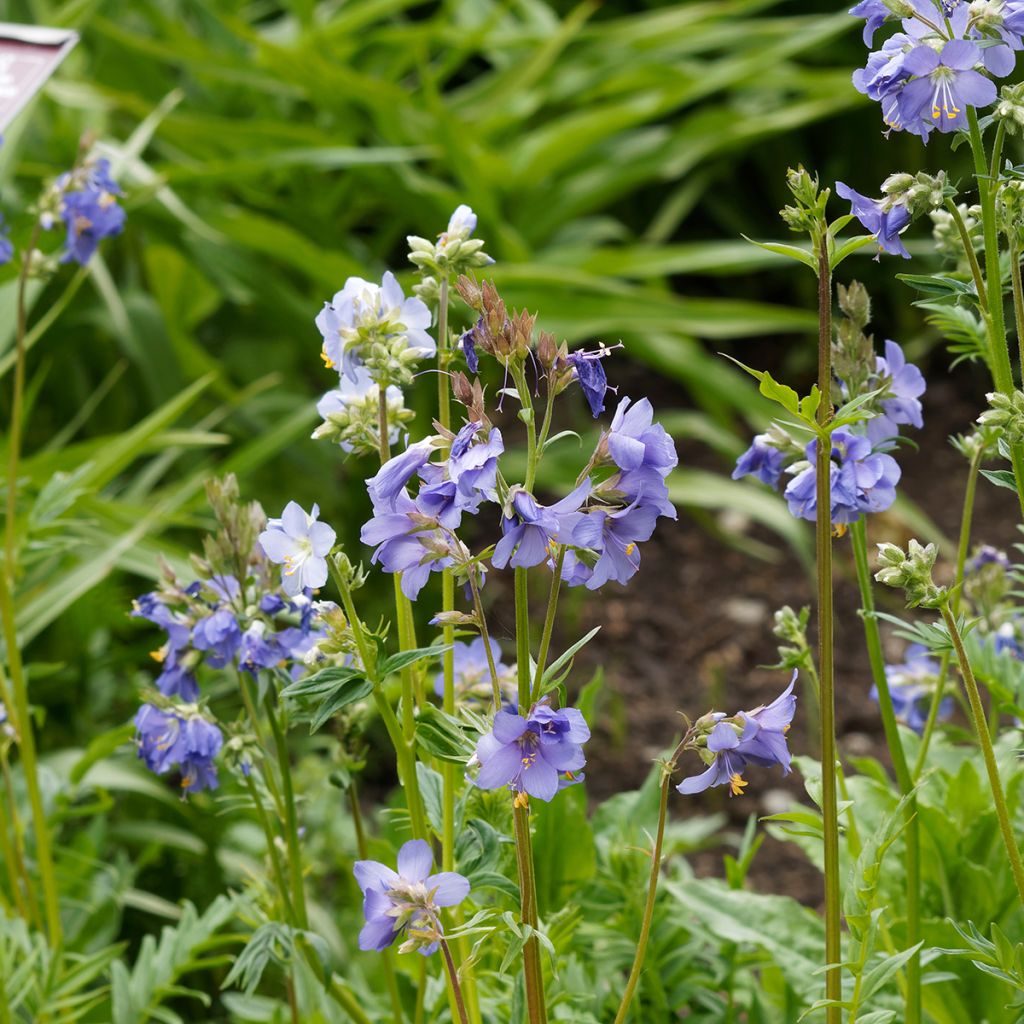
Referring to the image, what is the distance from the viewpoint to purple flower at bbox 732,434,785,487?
1.02m

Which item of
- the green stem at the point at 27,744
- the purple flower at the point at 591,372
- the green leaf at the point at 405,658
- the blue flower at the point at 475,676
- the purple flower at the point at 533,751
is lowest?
the green stem at the point at 27,744

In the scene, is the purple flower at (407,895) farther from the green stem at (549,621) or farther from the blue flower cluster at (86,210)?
the blue flower cluster at (86,210)

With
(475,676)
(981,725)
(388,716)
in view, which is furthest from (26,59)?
(981,725)

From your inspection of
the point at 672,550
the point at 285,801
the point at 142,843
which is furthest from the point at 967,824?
the point at 672,550

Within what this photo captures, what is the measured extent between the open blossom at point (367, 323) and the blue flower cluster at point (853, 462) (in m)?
0.25

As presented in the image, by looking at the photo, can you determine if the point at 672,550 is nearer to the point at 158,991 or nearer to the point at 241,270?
the point at 241,270

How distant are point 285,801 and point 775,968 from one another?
55 centimetres

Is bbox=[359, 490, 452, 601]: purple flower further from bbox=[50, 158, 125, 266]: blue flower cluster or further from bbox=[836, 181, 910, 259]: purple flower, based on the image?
bbox=[50, 158, 125, 266]: blue flower cluster

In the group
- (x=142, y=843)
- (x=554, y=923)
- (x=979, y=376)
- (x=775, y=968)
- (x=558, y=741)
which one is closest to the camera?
(x=558, y=741)

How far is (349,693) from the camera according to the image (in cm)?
82

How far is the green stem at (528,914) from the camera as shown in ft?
2.58

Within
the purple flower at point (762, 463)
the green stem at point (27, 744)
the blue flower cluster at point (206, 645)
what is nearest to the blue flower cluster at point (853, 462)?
the purple flower at point (762, 463)

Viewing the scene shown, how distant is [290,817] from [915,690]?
2.14 ft

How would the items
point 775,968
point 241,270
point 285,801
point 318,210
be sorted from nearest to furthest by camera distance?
point 285,801 → point 775,968 → point 241,270 → point 318,210
